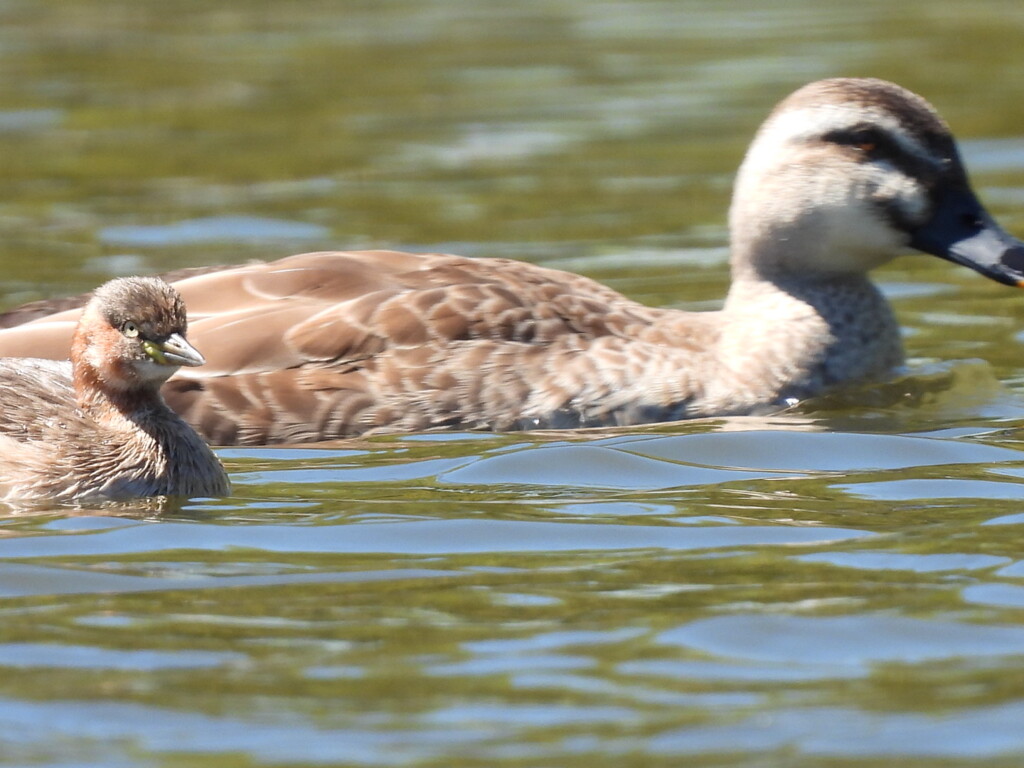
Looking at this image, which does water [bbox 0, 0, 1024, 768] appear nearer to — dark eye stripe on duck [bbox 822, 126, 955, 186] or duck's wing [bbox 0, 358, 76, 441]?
duck's wing [bbox 0, 358, 76, 441]

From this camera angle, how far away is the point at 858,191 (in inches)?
393

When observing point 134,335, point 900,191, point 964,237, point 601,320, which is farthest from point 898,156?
point 134,335

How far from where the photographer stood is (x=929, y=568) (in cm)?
655

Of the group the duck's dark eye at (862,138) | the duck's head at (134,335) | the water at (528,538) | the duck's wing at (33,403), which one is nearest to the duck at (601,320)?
the duck's dark eye at (862,138)

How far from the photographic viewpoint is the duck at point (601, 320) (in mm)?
9094

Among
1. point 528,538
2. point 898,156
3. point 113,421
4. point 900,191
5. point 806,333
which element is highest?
point 898,156

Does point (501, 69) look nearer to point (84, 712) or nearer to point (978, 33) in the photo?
point (978, 33)

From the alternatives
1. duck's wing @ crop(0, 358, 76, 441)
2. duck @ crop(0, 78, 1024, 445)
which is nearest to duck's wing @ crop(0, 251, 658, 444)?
duck @ crop(0, 78, 1024, 445)

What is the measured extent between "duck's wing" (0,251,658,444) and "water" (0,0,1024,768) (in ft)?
0.91

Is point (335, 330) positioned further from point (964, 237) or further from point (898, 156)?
point (964, 237)

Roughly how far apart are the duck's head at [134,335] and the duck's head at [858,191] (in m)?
3.50

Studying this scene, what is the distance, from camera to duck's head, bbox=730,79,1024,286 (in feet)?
32.6

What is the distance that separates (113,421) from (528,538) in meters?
1.91

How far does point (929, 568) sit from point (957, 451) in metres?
2.07
